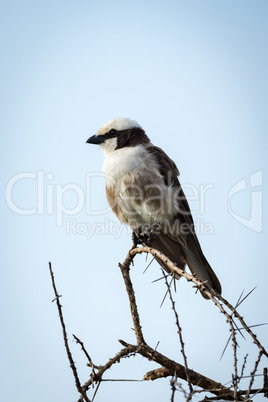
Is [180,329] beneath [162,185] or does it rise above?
beneath

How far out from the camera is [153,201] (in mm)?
5270

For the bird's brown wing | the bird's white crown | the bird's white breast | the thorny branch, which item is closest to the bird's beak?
the bird's white crown

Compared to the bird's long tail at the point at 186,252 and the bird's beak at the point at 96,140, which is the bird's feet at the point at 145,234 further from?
the bird's beak at the point at 96,140

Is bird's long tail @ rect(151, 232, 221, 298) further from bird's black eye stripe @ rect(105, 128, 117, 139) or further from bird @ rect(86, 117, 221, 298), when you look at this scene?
bird's black eye stripe @ rect(105, 128, 117, 139)

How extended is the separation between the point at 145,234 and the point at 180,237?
1.45 feet

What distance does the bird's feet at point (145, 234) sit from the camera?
17.6 feet

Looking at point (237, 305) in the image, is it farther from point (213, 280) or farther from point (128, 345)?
point (213, 280)

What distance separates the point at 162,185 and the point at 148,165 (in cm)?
25

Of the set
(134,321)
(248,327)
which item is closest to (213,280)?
(134,321)

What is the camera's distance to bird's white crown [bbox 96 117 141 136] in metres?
5.95

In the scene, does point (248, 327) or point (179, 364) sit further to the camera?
point (179, 364)

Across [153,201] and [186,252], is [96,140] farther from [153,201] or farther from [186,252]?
[186,252]

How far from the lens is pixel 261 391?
2.77m

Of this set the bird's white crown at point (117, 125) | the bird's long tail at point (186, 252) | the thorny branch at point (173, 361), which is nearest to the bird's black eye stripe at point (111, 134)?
the bird's white crown at point (117, 125)
